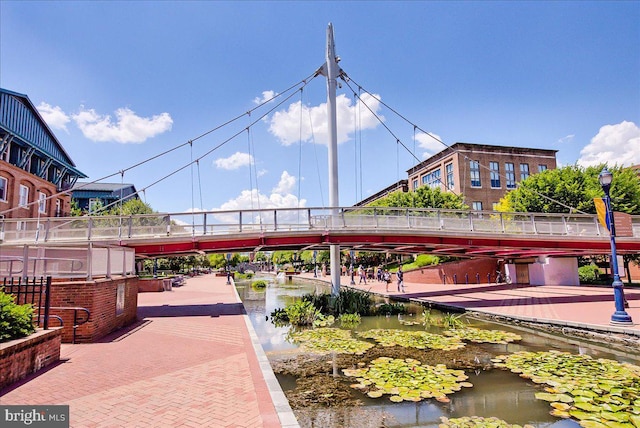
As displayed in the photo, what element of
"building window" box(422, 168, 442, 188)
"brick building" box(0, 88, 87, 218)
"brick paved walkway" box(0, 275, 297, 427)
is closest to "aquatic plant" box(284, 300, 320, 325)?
"brick paved walkway" box(0, 275, 297, 427)

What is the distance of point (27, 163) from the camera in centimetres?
3650

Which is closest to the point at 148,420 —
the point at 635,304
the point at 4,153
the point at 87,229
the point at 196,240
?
the point at 196,240

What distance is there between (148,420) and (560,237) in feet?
74.2

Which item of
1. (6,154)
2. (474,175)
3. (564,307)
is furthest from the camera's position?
(474,175)

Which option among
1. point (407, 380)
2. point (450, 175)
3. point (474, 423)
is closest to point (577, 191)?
point (450, 175)

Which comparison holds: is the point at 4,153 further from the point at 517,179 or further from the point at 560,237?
the point at 517,179

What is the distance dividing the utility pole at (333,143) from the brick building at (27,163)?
21445mm

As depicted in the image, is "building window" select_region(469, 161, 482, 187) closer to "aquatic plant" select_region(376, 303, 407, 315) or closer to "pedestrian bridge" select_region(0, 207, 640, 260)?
"pedestrian bridge" select_region(0, 207, 640, 260)

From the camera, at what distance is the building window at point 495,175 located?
185ft

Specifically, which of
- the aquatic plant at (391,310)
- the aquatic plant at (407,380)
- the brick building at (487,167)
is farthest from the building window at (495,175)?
the aquatic plant at (407,380)

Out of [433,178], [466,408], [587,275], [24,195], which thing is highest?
[433,178]

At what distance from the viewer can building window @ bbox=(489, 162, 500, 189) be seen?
185 ft

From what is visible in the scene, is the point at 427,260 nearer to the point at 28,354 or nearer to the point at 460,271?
the point at 460,271

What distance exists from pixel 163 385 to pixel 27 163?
40.7 meters
